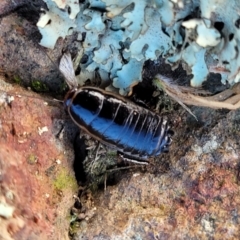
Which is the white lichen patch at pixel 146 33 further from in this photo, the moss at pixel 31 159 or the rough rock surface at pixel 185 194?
the moss at pixel 31 159

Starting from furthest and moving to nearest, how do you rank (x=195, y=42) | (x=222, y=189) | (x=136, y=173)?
(x=136, y=173) → (x=222, y=189) → (x=195, y=42)

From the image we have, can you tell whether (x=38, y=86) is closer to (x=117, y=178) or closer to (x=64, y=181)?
(x=64, y=181)

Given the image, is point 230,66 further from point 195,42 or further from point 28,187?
point 28,187

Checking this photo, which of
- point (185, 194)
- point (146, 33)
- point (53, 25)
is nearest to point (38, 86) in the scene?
point (53, 25)

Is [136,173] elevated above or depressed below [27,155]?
below

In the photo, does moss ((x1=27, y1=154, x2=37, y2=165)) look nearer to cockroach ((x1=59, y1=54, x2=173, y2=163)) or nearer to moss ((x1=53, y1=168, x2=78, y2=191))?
moss ((x1=53, y1=168, x2=78, y2=191))

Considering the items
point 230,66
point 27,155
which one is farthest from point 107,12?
point 27,155
